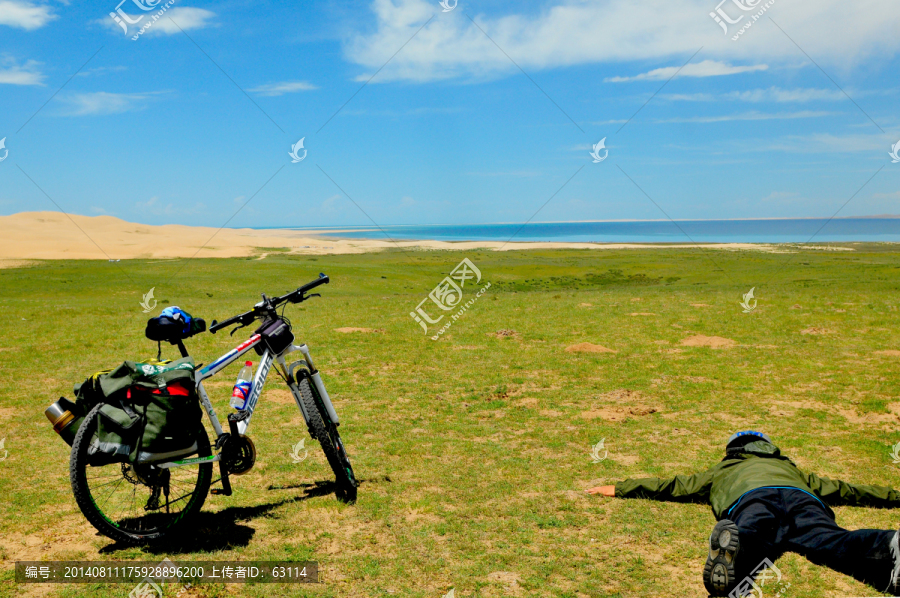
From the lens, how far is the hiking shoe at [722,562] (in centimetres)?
496

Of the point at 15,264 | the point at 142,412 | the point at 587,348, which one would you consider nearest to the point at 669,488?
the point at 142,412

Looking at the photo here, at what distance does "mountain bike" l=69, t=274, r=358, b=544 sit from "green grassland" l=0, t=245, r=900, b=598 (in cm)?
31

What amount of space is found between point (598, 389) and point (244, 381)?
27.5ft

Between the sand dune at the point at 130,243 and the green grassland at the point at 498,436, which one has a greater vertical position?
the sand dune at the point at 130,243

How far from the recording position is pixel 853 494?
670 cm

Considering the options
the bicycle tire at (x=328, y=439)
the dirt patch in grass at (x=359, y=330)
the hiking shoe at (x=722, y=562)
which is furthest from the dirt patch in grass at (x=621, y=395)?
the dirt patch in grass at (x=359, y=330)

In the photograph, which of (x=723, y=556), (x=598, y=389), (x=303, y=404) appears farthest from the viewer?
(x=598, y=389)

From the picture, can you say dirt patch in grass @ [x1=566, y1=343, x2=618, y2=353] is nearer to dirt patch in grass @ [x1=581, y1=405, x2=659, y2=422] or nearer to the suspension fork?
dirt patch in grass @ [x1=581, y1=405, x2=659, y2=422]

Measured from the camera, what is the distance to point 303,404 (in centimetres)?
702

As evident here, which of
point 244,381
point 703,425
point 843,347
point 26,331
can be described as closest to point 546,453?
point 703,425

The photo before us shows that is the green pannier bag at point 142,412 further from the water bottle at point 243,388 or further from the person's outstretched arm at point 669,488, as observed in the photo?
the person's outstretched arm at point 669,488

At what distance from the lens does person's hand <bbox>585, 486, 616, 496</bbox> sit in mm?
7332

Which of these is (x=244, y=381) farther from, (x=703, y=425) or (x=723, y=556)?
(x=703, y=425)

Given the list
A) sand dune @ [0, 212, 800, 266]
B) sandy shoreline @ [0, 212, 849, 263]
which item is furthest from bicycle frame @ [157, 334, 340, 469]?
sandy shoreline @ [0, 212, 849, 263]
